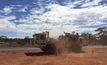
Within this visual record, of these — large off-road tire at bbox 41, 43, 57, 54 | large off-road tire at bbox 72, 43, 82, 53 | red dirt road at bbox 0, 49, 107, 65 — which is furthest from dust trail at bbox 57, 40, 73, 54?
red dirt road at bbox 0, 49, 107, 65

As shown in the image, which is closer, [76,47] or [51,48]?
[51,48]

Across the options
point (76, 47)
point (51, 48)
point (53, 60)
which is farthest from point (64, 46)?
point (53, 60)

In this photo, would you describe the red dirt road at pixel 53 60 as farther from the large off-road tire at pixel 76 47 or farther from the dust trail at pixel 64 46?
the large off-road tire at pixel 76 47

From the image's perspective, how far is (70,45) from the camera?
1708 centimetres

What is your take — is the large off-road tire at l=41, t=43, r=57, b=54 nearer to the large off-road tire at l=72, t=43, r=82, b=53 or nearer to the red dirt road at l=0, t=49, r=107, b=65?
the red dirt road at l=0, t=49, r=107, b=65

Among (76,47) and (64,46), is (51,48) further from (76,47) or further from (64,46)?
(76,47)

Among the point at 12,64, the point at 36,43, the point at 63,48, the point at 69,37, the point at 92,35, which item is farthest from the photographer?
the point at 92,35

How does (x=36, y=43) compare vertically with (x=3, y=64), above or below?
above

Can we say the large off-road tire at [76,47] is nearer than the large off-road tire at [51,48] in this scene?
No

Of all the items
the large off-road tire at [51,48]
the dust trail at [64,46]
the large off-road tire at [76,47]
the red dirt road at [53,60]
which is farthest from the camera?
the large off-road tire at [76,47]

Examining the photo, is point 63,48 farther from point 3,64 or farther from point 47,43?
point 3,64

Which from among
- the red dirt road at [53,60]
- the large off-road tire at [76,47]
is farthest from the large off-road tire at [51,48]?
the large off-road tire at [76,47]

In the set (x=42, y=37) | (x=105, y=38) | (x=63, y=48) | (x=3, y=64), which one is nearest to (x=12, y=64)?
(x=3, y=64)

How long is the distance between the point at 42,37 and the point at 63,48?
4314 millimetres
